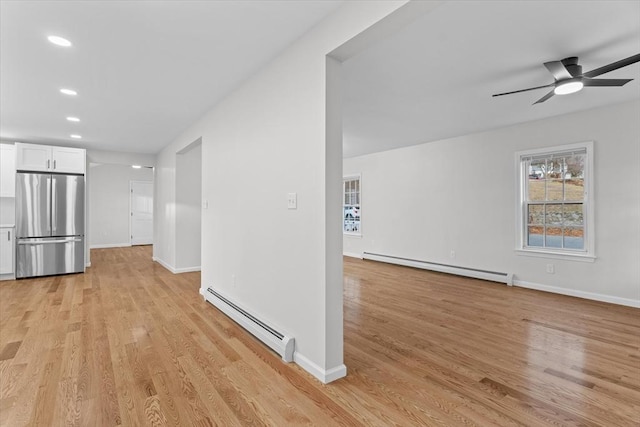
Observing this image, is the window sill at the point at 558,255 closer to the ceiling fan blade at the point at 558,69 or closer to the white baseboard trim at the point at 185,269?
the ceiling fan blade at the point at 558,69

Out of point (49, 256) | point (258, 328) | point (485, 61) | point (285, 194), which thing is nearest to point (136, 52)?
point (285, 194)

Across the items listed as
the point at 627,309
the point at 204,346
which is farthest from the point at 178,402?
the point at 627,309

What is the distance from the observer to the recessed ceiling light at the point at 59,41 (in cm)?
249

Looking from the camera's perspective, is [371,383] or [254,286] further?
[254,286]

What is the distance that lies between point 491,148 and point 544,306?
268cm

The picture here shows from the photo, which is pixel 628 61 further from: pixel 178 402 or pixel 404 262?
pixel 404 262

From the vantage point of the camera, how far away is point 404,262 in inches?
264

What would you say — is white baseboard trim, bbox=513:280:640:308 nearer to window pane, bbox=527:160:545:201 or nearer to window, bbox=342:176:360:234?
window pane, bbox=527:160:545:201

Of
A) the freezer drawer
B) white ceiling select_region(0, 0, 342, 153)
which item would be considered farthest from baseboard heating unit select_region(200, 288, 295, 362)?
the freezer drawer

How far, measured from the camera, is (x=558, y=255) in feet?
15.0

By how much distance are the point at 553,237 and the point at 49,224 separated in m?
8.53

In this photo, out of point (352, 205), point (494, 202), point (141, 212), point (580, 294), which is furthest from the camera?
point (141, 212)

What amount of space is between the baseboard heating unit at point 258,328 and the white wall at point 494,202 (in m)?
4.24

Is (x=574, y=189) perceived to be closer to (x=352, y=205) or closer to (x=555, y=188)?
(x=555, y=188)
